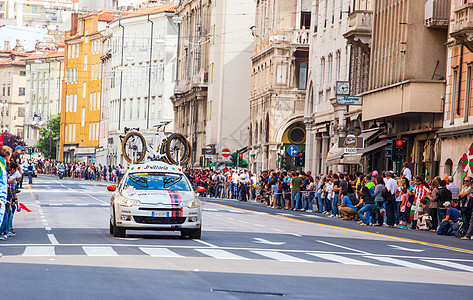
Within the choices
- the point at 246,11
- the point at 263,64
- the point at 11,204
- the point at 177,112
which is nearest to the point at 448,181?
the point at 11,204

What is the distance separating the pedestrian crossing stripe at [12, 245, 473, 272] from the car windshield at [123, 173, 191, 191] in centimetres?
387

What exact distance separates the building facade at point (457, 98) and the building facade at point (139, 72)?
245 feet

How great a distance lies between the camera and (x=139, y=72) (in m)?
128

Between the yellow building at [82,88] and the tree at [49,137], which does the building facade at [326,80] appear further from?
the tree at [49,137]

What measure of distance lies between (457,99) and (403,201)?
9.32m

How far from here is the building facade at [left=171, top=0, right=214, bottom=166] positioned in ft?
324

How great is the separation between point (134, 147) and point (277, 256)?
1734 centimetres

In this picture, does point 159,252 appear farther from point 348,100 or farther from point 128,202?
point 348,100

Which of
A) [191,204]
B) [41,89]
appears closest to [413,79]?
[191,204]

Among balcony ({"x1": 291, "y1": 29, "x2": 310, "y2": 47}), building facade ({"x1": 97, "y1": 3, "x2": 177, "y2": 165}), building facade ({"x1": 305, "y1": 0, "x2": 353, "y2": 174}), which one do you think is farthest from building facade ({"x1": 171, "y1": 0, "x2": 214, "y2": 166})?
building facade ({"x1": 305, "y1": 0, "x2": 353, "y2": 174})

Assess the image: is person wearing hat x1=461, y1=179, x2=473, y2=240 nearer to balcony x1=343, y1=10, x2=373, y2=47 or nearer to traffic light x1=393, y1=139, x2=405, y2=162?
traffic light x1=393, y1=139, x2=405, y2=162

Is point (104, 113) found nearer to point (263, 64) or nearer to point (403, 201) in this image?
point (263, 64)

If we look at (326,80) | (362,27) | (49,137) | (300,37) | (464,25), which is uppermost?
(300,37)

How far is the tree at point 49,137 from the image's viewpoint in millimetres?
162000
